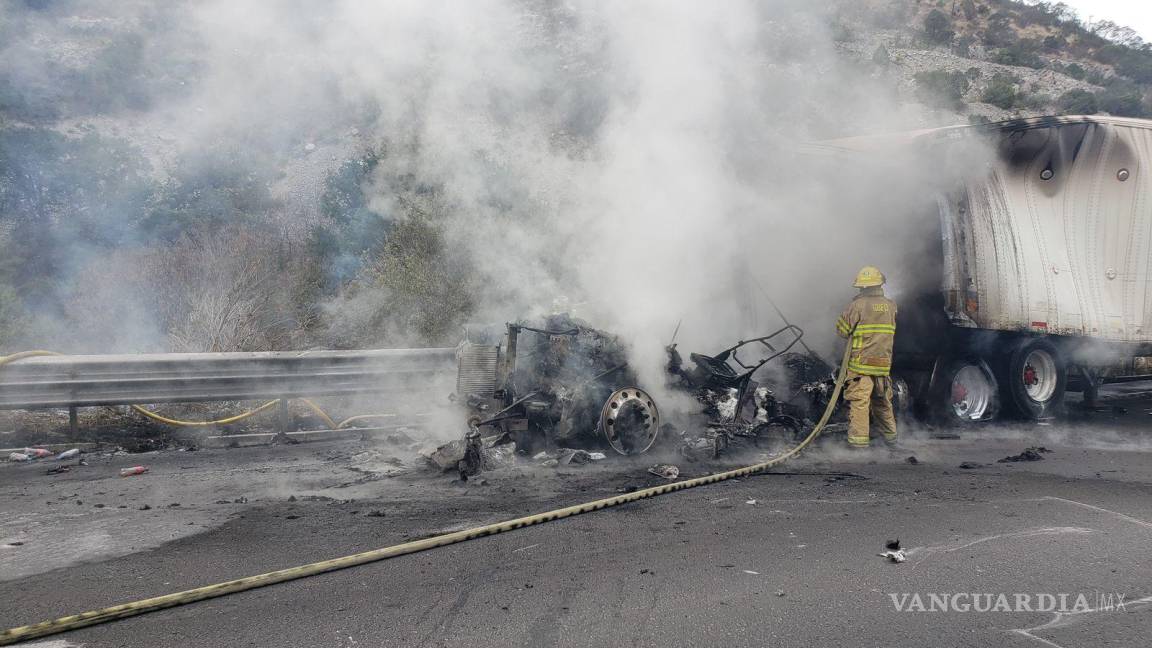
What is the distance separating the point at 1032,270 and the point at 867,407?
319 cm

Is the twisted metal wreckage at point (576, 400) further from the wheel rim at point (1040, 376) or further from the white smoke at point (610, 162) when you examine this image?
the wheel rim at point (1040, 376)

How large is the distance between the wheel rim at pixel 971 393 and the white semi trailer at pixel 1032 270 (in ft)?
0.05

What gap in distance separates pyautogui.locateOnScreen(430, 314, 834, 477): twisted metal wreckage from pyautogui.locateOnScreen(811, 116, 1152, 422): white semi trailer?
279cm

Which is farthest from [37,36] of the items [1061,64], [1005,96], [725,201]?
[1061,64]

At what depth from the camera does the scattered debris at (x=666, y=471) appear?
573 centimetres

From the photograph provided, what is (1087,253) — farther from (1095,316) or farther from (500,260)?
(500,260)

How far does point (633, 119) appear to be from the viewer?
8688 millimetres

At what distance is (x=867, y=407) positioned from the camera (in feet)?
22.9

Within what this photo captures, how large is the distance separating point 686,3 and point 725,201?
274cm

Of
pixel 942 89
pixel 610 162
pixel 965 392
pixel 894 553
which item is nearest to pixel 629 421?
pixel 894 553

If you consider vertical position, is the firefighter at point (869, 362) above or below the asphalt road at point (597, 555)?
above

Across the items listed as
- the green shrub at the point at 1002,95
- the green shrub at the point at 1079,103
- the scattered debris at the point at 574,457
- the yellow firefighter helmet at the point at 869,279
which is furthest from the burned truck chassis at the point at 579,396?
the green shrub at the point at 1002,95

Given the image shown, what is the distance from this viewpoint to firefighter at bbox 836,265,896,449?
6.99m

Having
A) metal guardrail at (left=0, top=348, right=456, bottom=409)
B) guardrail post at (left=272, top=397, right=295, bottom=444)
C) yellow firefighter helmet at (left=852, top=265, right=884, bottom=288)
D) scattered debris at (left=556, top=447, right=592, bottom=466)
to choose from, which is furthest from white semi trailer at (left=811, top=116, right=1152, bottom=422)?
guardrail post at (left=272, top=397, right=295, bottom=444)
